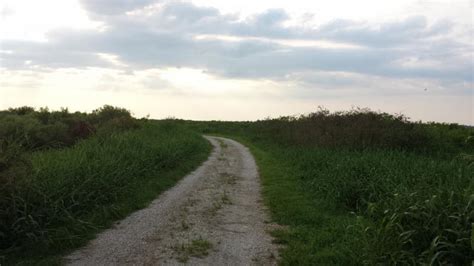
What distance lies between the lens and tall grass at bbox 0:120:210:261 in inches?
259

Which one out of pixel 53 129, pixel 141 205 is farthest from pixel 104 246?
pixel 53 129

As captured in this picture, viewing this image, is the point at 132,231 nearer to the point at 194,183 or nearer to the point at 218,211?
the point at 218,211

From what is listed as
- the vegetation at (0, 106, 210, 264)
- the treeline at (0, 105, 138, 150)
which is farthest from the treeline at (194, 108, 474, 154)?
the treeline at (0, 105, 138, 150)

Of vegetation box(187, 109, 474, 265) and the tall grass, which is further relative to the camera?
the tall grass

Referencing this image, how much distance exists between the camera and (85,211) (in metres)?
8.22

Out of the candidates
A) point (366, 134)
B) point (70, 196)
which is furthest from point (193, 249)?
point (366, 134)

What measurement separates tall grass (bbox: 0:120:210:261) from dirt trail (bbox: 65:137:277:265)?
0.38 metres

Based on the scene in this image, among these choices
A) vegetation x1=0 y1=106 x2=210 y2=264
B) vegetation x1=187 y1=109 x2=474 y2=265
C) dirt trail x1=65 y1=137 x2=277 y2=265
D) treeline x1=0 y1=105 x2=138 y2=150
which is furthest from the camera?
treeline x1=0 y1=105 x2=138 y2=150

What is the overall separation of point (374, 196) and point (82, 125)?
18.8m

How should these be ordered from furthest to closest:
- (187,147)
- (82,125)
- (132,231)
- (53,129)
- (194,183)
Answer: (82,125) → (53,129) → (187,147) → (194,183) → (132,231)

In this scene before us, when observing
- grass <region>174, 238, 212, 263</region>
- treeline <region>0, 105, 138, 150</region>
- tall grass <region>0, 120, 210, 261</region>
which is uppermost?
treeline <region>0, 105, 138, 150</region>

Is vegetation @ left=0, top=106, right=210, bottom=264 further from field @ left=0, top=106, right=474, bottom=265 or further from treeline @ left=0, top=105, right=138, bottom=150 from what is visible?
treeline @ left=0, top=105, right=138, bottom=150

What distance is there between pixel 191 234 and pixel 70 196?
8.08ft

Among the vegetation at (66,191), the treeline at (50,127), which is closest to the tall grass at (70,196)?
Answer: the vegetation at (66,191)
